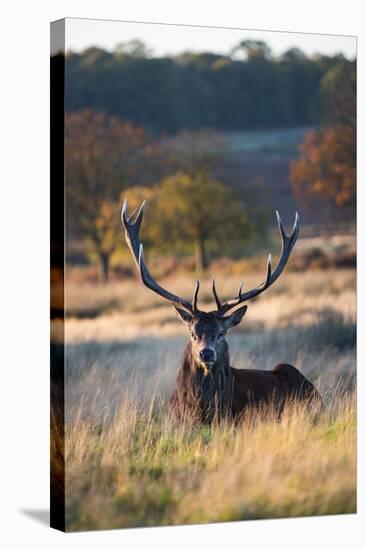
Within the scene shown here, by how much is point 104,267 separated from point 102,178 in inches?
32.5

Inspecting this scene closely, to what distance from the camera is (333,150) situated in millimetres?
13641

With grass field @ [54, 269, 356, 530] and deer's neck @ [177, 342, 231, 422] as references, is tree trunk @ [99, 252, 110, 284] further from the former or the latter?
deer's neck @ [177, 342, 231, 422]

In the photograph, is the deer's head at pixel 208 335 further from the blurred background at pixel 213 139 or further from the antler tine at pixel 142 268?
the blurred background at pixel 213 139

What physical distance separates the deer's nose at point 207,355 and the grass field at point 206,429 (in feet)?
1.82

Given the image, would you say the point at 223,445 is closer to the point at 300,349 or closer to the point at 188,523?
the point at 188,523

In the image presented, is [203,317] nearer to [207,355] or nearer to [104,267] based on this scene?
[207,355]

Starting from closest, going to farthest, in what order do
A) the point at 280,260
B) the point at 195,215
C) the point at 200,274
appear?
the point at 280,260 → the point at 200,274 → the point at 195,215

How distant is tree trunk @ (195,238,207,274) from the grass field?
2.69 feet

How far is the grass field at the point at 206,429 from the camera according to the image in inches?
455

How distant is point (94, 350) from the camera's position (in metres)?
13.8

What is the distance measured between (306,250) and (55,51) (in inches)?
130

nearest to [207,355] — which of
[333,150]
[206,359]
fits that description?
[206,359]

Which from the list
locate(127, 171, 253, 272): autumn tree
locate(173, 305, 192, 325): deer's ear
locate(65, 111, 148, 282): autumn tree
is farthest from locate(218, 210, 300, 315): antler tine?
locate(127, 171, 253, 272): autumn tree

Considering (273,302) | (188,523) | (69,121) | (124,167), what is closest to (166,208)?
(124,167)
